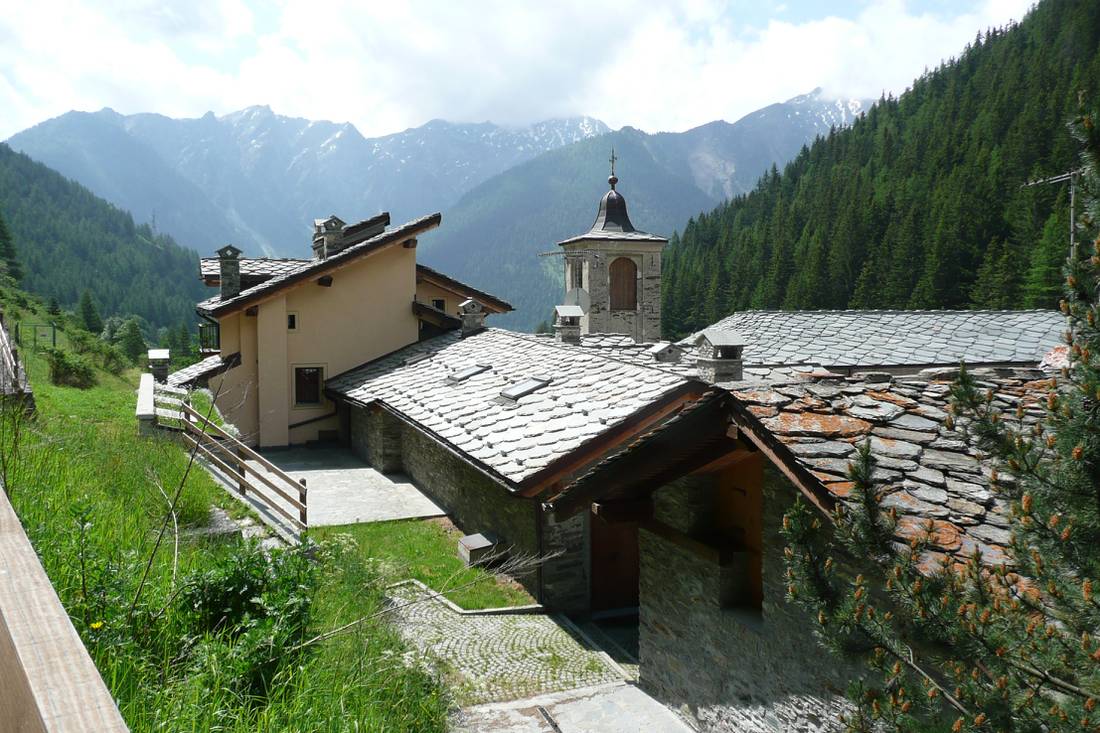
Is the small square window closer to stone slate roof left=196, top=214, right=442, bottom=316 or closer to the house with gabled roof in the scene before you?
the house with gabled roof

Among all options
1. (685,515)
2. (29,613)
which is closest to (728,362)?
(685,515)

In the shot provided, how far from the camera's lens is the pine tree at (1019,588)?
8.82 feet

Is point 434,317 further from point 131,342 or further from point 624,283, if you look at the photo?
point 131,342

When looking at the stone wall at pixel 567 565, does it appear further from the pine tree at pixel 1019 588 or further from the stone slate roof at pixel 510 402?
the pine tree at pixel 1019 588

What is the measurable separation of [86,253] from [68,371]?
280ft

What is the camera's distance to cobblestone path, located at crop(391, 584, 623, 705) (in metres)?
8.00

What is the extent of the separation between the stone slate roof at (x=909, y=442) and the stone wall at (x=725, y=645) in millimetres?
815

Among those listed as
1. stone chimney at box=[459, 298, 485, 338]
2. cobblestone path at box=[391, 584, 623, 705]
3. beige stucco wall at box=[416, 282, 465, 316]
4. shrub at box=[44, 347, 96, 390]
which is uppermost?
beige stucco wall at box=[416, 282, 465, 316]

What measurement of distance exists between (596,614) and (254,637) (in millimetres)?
7901

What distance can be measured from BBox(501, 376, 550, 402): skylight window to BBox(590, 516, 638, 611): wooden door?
11.3 ft

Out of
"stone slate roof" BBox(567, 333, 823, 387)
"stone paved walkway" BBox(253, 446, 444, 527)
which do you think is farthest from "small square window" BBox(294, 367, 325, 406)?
"stone slate roof" BBox(567, 333, 823, 387)

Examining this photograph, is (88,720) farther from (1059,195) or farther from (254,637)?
(1059,195)

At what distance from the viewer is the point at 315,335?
2089 centimetres

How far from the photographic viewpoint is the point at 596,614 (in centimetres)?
1076
